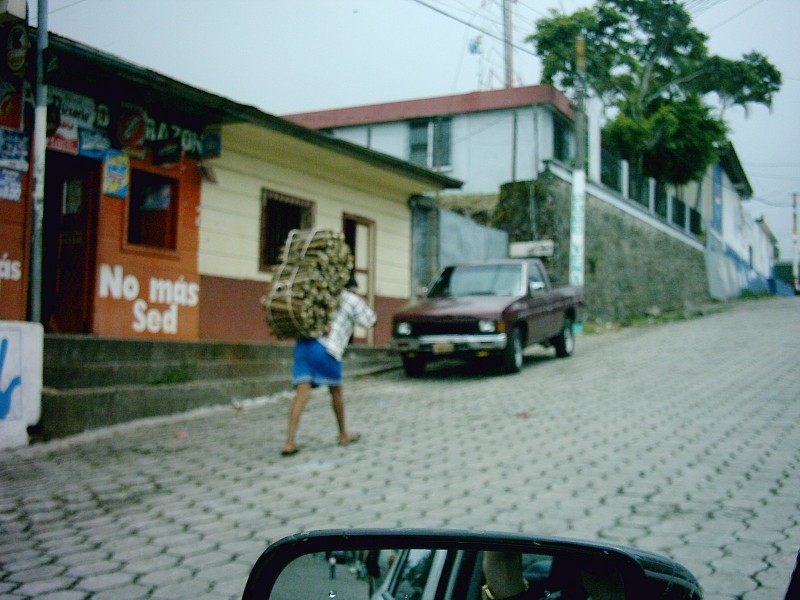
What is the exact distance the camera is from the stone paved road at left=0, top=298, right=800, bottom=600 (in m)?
4.18

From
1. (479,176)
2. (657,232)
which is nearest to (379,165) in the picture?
(479,176)

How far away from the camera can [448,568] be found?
1502 mm

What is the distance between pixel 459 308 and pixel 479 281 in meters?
1.19

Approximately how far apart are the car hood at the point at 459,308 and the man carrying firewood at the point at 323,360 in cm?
470

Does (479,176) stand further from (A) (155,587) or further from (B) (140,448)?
(A) (155,587)

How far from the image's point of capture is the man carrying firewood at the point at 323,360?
700 centimetres

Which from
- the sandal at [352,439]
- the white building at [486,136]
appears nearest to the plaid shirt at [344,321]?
the sandal at [352,439]

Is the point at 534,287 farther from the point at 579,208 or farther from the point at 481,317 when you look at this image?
the point at 579,208

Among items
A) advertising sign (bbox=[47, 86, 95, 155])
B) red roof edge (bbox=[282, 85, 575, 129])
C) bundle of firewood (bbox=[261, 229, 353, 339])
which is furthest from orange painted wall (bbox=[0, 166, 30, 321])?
red roof edge (bbox=[282, 85, 575, 129])

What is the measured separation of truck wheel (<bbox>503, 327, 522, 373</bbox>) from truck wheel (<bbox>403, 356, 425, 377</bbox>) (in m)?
1.36

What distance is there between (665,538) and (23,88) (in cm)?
802

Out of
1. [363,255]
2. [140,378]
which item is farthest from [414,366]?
[140,378]

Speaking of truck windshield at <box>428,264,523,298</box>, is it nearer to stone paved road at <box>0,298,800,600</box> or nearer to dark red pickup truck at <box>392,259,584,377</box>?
dark red pickup truck at <box>392,259,584,377</box>

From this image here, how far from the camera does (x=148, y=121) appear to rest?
10164mm
